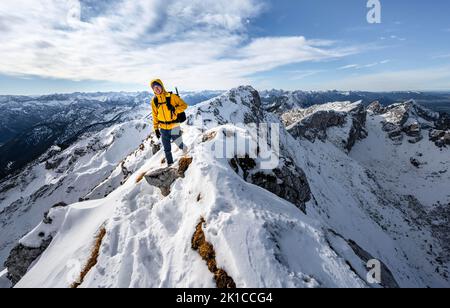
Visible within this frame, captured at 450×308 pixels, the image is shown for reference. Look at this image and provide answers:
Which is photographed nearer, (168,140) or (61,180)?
(168,140)

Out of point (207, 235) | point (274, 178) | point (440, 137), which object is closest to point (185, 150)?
point (274, 178)

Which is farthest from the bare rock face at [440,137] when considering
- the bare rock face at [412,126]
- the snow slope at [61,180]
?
the snow slope at [61,180]

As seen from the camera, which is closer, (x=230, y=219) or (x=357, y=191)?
(x=230, y=219)

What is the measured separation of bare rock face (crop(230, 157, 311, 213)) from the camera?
45.9 feet

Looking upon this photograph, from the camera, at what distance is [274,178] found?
48.8 ft

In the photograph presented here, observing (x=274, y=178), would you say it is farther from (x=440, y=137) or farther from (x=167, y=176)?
(x=440, y=137)

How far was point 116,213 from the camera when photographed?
1174 centimetres

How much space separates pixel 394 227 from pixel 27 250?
165 feet

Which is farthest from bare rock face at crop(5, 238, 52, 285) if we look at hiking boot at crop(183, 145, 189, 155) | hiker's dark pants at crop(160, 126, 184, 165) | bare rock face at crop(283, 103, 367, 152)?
bare rock face at crop(283, 103, 367, 152)

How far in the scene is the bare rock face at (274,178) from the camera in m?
14.0

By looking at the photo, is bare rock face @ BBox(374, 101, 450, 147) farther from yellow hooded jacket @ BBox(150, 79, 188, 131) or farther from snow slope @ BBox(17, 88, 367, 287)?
yellow hooded jacket @ BBox(150, 79, 188, 131)

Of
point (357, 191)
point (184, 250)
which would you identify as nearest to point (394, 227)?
point (357, 191)
